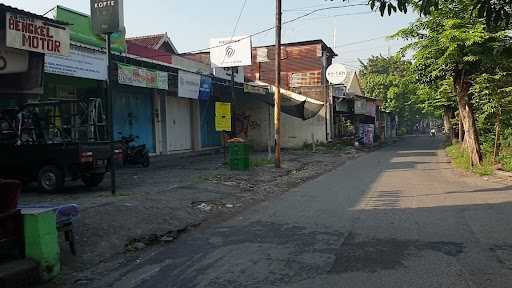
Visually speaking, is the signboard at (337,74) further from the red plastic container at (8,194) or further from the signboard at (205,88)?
the red plastic container at (8,194)

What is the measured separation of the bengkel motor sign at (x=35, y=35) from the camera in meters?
7.64

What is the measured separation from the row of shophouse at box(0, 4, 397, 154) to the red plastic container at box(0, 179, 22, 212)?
7.71 feet

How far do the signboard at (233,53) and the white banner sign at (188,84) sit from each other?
57.3 inches

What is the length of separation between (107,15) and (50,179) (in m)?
4.34

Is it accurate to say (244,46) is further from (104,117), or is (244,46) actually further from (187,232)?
(187,232)

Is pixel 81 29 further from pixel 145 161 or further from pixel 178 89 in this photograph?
pixel 178 89

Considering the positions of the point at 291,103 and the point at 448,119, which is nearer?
the point at 291,103

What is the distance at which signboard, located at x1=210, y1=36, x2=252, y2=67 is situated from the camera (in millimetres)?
25766

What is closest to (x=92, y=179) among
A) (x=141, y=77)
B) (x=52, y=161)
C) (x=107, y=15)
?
(x=52, y=161)

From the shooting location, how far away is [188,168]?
20953mm

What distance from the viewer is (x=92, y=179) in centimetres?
1473

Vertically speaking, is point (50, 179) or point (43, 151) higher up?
point (43, 151)

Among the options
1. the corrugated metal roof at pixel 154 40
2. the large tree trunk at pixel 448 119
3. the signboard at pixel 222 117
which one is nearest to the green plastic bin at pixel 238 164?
the signboard at pixel 222 117

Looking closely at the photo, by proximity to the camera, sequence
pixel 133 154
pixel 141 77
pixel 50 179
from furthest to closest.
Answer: pixel 141 77
pixel 133 154
pixel 50 179
